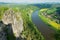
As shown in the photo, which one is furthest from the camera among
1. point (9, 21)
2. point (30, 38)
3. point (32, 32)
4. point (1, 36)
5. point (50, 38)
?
point (50, 38)

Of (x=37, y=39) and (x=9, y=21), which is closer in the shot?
(x=9, y=21)

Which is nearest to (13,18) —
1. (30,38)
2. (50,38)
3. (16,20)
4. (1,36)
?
(16,20)

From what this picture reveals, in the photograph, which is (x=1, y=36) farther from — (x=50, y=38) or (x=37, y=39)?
(x=50, y=38)

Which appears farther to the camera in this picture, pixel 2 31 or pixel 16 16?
pixel 16 16

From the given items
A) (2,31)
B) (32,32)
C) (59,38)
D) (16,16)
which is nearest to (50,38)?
(59,38)

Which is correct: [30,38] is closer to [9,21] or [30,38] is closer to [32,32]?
[32,32]

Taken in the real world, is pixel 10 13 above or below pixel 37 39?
above

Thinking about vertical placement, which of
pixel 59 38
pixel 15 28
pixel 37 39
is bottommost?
pixel 59 38

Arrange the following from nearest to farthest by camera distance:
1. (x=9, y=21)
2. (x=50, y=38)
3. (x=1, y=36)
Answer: (x=1, y=36)
(x=9, y=21)
(x=50, y=38)

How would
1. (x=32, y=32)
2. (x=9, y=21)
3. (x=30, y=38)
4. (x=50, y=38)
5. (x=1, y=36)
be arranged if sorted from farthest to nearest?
(x=50, y=38)
(x=32, y=32)
(x=30, y=38)
(x=9, y=21)
(x=1, y=36)
